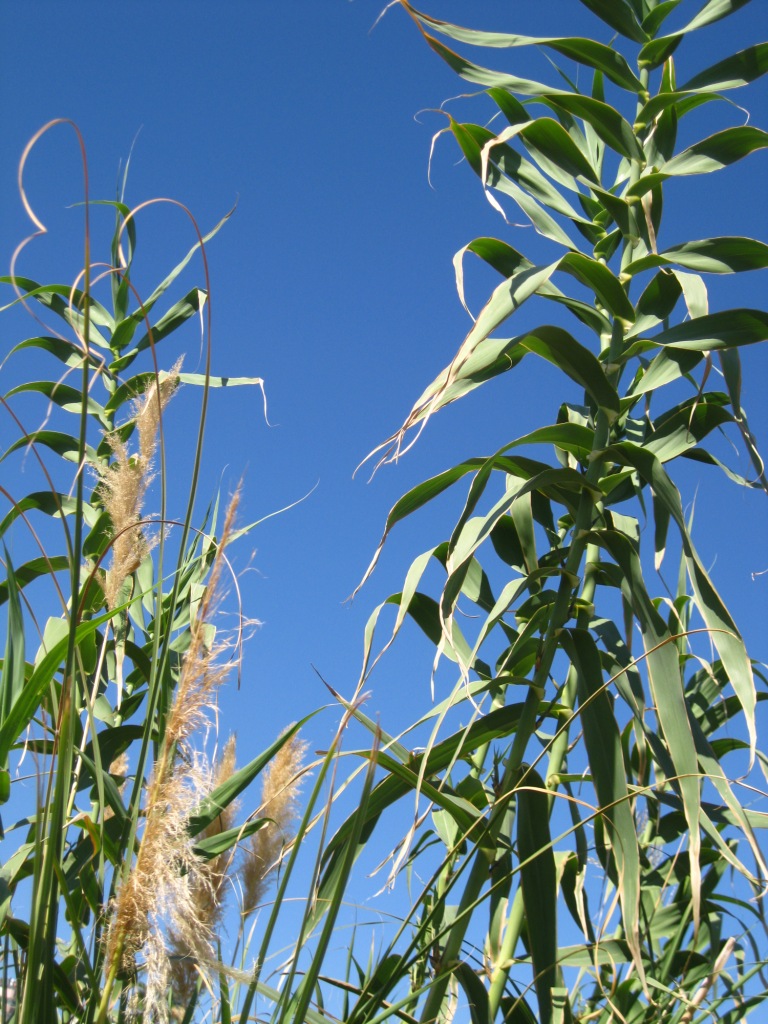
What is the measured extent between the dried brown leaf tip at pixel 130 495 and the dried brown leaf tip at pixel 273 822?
0.34 meters

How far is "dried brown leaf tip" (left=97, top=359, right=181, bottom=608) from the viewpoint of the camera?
1126 mm

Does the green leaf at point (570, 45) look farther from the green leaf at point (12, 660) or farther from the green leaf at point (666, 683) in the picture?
the green leaf at point (12, 660)

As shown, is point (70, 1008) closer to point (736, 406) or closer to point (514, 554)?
point (514, 554)

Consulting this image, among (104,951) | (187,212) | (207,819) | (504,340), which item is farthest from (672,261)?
(104,951)

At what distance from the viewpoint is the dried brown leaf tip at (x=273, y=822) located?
4.37 feet

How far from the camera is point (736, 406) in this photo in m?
1.32

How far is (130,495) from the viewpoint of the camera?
3.71ft

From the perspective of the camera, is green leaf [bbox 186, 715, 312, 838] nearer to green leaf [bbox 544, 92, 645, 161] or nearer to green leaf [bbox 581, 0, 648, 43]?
green leaf [bbox 544, 92, 645, 161]

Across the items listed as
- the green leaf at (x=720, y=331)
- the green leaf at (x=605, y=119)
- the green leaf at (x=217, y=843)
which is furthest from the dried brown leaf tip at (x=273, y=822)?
the green leaf at (x=605, y=119)

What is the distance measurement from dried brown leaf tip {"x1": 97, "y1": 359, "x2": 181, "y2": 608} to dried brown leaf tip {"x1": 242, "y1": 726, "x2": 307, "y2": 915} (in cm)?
34

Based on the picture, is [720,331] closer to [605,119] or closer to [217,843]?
[605,119]

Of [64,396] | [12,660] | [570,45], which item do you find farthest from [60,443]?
[570,45]

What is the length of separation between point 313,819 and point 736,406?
2.59ft

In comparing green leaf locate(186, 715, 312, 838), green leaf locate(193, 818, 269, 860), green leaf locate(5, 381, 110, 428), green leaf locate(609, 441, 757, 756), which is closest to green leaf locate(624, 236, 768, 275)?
green leaf locate(609, 441, 757, 756)
